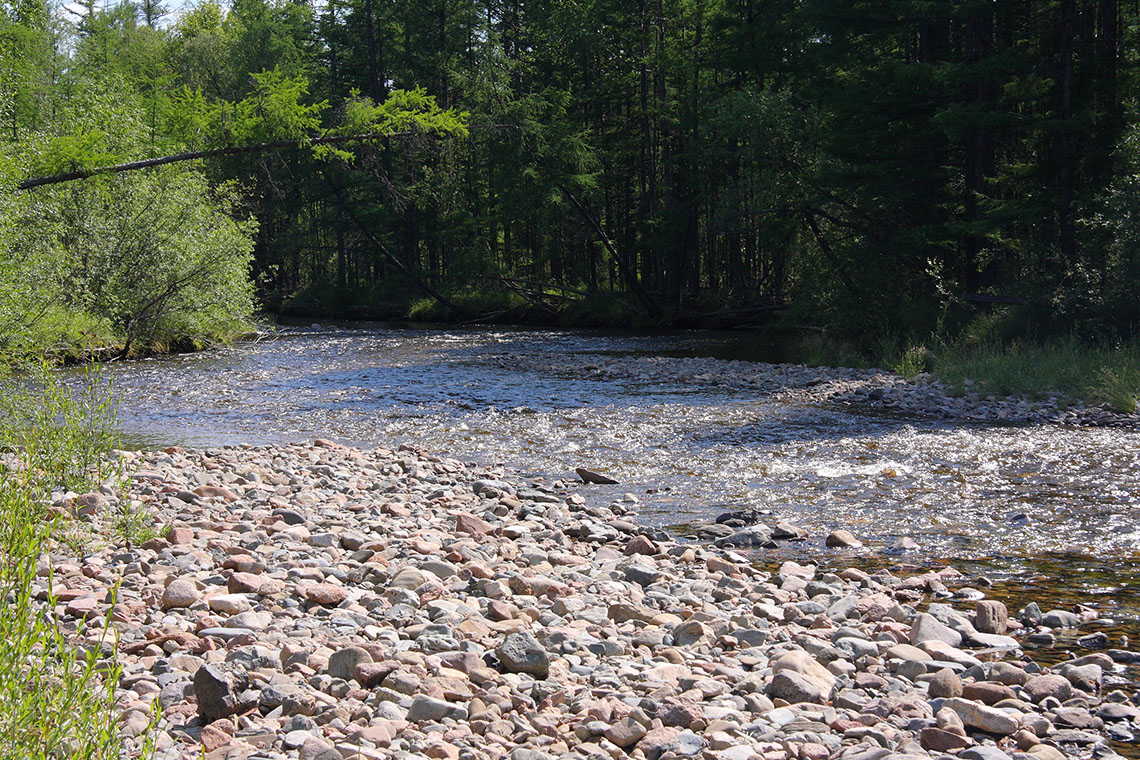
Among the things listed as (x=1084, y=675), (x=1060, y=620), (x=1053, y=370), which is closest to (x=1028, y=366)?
(x=1053, y=370)

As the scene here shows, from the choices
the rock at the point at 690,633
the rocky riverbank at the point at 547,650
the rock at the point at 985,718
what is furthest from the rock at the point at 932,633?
the rock at the point at 690,633

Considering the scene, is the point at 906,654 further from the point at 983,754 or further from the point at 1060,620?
the point at 1060,620

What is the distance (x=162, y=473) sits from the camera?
8375 mm

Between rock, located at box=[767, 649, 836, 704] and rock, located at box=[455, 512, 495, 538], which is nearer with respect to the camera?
rock, located at box=[767, 649, 836, 704]

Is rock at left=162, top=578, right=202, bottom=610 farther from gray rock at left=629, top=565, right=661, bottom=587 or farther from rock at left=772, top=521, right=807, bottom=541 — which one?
rock at left=772, top=521, right=807, bottom=541

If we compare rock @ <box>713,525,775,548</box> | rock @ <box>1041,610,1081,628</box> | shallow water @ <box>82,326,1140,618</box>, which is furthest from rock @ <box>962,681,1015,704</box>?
rock @ <box>713,525,775,548</box>

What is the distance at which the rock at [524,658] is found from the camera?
4.36m

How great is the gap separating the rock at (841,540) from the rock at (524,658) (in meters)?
3.65

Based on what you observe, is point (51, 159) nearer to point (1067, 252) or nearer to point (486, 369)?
point (486, 369)

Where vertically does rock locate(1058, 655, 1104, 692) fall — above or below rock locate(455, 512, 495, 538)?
below

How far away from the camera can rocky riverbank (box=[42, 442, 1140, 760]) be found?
3.72 m

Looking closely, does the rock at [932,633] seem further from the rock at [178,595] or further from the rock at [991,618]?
the rock at [178,595]

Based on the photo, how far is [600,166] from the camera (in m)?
37.0

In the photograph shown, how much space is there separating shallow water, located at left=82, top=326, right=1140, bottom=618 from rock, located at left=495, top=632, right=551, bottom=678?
3.63 metres
